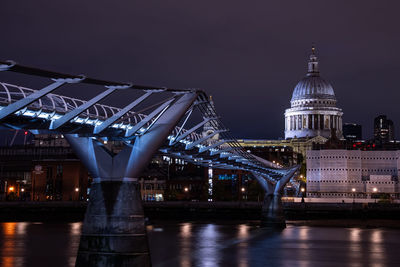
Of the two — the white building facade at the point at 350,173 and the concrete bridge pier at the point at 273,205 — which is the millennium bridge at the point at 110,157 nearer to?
the concrete bridge pier at the point at 273,205

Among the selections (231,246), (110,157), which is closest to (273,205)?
(231,246)

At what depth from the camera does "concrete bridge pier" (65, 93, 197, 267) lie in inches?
1342

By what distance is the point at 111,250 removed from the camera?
1339 inches

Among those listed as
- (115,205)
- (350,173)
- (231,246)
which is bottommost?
(231,246)

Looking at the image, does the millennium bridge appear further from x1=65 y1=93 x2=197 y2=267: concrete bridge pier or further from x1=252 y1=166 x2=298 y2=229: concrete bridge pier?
x1=252 y1=166 x2=298 y2=229: concrete bridge pier

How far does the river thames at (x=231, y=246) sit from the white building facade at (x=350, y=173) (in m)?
76.2

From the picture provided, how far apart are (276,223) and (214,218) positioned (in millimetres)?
28724

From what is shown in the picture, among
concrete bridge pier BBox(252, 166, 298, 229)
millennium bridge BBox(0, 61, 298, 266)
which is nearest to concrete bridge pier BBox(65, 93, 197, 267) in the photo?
millennium bridge BBox(0, 61, 298, 266)

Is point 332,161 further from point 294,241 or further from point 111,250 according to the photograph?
point 111,250

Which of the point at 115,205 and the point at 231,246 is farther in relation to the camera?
the point at 231,246

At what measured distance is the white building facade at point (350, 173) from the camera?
16300cm

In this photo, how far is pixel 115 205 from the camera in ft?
114

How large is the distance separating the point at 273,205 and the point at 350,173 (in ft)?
266

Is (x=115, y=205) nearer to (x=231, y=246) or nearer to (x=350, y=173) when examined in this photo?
(x=231, y=246)
